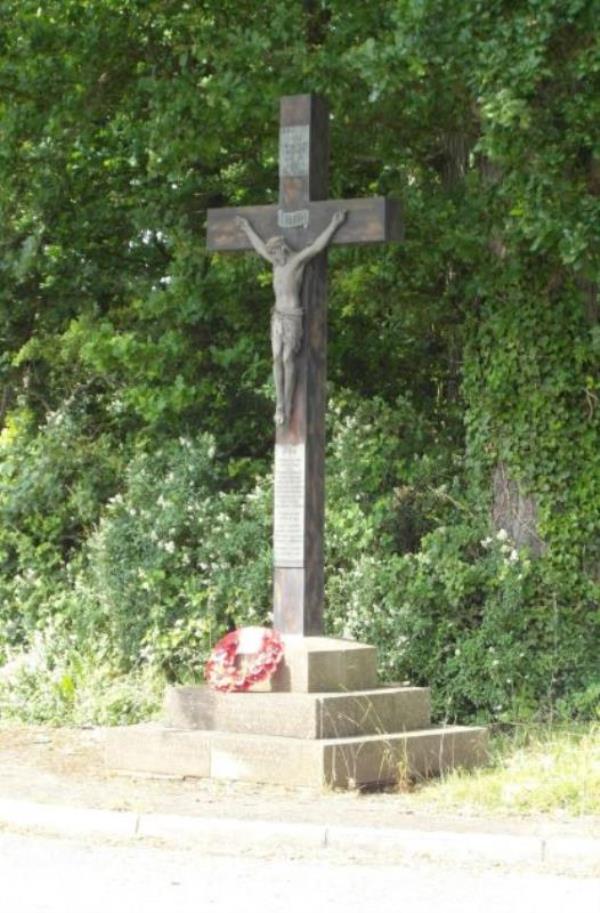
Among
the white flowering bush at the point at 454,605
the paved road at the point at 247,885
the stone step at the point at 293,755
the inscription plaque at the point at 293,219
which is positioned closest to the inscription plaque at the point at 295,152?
the inscription plaque at the point at 293,219

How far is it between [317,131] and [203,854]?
5.41m

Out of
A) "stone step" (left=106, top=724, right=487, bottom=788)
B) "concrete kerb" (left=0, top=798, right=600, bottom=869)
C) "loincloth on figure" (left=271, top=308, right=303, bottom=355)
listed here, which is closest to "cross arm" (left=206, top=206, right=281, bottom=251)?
"loincloth on figure" (left=271, top=308, right=303, bottom=355)

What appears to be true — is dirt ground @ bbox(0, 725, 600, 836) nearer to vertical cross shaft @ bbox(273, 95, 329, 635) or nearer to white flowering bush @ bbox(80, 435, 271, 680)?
vertical cross shaft @ bbox(273, 95, 329, 635)

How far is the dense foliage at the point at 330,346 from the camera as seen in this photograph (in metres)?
13.2

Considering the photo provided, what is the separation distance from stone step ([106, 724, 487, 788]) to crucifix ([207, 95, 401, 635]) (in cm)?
102

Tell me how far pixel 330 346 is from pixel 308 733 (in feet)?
18.6

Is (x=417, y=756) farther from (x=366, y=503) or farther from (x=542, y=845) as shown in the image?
(x=366, y=503)

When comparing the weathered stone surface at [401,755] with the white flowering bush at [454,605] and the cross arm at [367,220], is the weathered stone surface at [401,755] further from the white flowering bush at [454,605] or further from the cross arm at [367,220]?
the cross arm at [367,220]

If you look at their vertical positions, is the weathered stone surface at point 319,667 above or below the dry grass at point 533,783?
above

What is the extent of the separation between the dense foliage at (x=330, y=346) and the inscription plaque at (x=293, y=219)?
3.63ft

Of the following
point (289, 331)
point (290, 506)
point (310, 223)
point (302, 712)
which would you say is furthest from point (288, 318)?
point (302, 712)

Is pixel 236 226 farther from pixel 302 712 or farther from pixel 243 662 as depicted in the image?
pixel 302 712

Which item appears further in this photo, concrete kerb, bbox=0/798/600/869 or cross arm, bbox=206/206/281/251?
cross arm, bbox=206/206/281/251

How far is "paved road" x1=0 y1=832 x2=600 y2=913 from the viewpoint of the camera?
24.1ft
